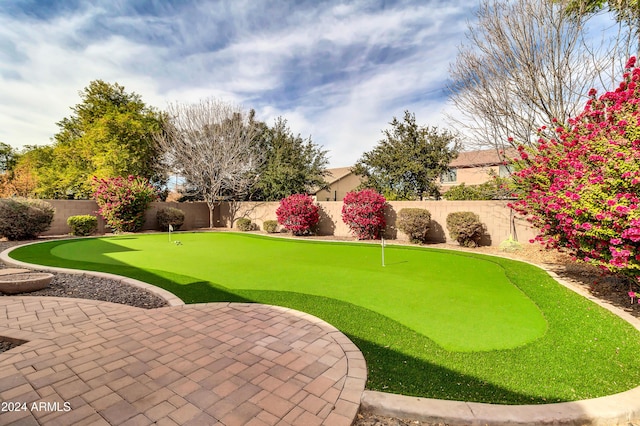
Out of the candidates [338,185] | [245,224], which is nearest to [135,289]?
[245,224]

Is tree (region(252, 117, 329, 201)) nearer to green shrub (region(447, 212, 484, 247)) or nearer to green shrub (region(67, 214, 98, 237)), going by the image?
green shrub (region(67, 214, 98, 237))

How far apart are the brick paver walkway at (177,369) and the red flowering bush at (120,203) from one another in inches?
501

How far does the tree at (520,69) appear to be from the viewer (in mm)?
9516

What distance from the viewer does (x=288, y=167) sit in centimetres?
1936

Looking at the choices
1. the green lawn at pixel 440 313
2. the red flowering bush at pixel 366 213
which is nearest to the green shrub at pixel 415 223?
the red flowering bush at pixel 366 213

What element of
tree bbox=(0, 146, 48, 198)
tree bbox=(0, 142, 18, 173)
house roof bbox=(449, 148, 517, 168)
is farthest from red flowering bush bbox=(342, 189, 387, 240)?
tree bbox=(0, 142, 18, 173)

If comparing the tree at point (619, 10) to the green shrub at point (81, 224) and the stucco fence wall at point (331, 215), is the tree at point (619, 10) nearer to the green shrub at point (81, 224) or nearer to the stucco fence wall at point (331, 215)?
the stucco fence wall at point (331, 215)

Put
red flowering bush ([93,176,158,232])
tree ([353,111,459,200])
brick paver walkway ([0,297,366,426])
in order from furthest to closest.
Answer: tree ([353,111,459,200]), red flowering bush ([93,176,158,232]), brick paver walkway ([0,297,366,426])

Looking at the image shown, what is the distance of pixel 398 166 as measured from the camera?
1664 cm

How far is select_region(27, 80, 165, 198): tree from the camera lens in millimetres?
20984

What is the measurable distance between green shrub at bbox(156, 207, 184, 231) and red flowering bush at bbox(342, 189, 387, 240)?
10.6 meters

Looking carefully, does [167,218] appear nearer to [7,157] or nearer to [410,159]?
[410,159]

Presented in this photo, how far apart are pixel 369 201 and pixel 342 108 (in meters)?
5.15

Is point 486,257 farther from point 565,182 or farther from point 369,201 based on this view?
point 369,201
